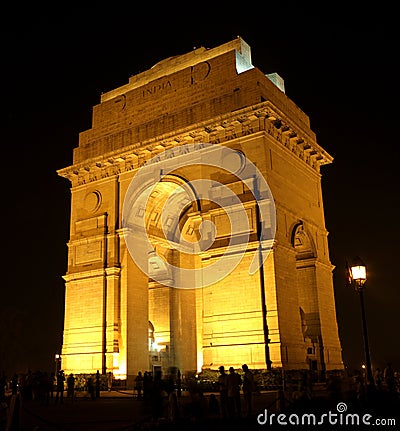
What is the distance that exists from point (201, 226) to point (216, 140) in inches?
161

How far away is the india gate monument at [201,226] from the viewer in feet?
73.8

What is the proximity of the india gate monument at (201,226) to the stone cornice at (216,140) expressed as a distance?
0.06 m

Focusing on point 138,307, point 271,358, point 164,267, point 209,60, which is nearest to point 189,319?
point 164,267

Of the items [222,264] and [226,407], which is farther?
[222,264]

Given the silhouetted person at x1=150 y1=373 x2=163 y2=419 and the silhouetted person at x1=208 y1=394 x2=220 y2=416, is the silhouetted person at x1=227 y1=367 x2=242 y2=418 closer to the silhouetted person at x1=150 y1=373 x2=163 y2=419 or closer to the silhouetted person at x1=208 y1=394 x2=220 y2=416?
the silhouetted person at x1=208 y1=394 x2=220 y2=416

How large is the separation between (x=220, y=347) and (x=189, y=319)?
9.38m

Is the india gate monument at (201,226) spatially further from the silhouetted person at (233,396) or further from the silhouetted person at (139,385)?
the silhouetted person at (233,396)

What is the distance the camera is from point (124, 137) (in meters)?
28.5

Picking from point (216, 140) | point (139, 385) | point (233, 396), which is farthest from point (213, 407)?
point (216, 140)

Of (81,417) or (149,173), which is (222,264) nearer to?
(149,173)

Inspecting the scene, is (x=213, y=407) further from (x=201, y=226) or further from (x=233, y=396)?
(x=201, y=226)

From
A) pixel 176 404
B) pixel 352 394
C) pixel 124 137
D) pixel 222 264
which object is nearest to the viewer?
pixel 176 404

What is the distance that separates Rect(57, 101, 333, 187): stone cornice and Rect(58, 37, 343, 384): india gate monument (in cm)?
6

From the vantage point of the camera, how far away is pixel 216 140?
25.2 meters
